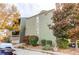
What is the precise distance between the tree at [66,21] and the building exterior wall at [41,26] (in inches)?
1.9

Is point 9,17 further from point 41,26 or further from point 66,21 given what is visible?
point 66,21

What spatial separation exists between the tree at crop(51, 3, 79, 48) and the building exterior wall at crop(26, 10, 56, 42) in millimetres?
49

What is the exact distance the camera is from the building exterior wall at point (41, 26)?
6.36 ft

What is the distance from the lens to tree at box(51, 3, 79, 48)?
1.95 meters

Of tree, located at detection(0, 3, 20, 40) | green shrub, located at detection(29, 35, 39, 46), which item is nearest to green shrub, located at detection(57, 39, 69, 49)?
green shrub, located at detection(29, 35, 39, 46)

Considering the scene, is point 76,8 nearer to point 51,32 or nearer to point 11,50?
point 51,32

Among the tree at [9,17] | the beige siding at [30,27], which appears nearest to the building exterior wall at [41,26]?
the beige siding at [30,27]

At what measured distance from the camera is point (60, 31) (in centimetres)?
195

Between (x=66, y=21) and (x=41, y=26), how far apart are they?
245 mm

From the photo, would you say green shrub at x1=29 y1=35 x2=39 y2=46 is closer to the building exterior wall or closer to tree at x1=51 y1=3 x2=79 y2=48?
the building exterior wall

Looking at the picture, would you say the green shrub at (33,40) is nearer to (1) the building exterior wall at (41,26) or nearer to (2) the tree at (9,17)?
(1) the building exterior wall at (41,26)

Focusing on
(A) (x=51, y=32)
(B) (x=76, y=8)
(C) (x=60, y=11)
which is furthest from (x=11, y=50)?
(B) (x=76, y=8)

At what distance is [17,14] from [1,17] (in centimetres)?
16

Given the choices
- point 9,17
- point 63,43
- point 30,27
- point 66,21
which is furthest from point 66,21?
point 9,17
